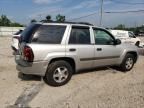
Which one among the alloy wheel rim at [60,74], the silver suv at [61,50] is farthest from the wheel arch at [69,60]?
the alloy wheel rim at [60,74]

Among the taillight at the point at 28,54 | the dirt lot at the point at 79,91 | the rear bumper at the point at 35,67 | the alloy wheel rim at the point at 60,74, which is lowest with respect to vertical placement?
the dirt lot at the point at 79,91

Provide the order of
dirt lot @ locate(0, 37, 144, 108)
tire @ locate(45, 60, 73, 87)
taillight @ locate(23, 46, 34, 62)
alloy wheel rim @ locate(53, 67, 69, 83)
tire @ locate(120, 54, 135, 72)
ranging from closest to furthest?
dirt lot @ locate(0, 37, 144, 108) < taillight @ locate(23, 46, 34, 62) < tire @ locate(45, 60, 73, 87) < alloy wheel rim @ locate(53, 67, 69, 83) < tire @ locate(120, 54, 135, 72)

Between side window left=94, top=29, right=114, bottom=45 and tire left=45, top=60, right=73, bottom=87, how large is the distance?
4.56ft

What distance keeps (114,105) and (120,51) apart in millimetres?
3194

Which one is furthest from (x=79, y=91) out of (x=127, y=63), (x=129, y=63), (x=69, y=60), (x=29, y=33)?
(x=129, y=63)

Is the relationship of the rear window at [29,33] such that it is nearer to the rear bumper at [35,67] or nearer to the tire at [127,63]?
the rear bumper at [35,67]

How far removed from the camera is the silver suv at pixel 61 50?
585 cm

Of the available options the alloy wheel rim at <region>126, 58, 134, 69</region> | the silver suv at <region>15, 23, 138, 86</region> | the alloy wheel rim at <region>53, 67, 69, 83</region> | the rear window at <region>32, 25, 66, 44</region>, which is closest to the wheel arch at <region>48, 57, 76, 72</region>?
the silver suv at <region>15, 23, 138, 86</region>

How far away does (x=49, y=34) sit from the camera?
609 cm

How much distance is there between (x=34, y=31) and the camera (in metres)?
5.95

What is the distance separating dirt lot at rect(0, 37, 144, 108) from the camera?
16.3 ft

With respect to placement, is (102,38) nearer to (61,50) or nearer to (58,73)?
(61,50)

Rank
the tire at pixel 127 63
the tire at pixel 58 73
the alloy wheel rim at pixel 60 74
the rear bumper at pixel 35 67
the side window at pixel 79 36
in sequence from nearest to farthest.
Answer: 1. the rear bumper at pixel 35 67
2. the tire at pixel 58 73
3. the alloy wheel rim at pixel 60 74
4. the side window at pixel 79 36
5. the tire at pixel 127 63

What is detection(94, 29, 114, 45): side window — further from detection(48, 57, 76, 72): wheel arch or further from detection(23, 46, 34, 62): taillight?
detection(23, 46, 34, 62): taillight
